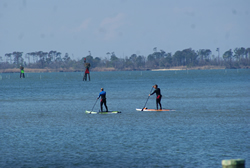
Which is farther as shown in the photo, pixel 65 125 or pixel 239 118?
pixel 239 118

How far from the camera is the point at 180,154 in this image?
61.5 ft

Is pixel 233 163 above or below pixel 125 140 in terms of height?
above

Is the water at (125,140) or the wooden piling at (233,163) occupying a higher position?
the wooden piling at (233,163)

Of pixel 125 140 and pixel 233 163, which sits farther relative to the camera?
pixel 125 140

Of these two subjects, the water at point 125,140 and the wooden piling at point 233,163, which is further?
the water at point 125,140

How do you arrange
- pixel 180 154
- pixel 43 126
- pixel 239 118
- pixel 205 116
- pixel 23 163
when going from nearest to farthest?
1. pixel 23 163
2. pixel 180 154
3. pixel 43 126
4. pixel 239 118
5. pixel 205 116

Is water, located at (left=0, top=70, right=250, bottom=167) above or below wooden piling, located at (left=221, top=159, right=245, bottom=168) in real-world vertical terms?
below

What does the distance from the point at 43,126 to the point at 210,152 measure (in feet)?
45.3

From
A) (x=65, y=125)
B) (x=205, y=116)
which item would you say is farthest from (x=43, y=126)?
(x=205, y=116)

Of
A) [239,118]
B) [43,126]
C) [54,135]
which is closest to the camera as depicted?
[54,135]

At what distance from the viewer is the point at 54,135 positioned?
24703 mm

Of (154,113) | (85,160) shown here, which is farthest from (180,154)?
(154,113)

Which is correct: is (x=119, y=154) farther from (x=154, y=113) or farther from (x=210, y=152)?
(x=154, y=113)

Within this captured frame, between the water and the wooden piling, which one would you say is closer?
the wooden piling
